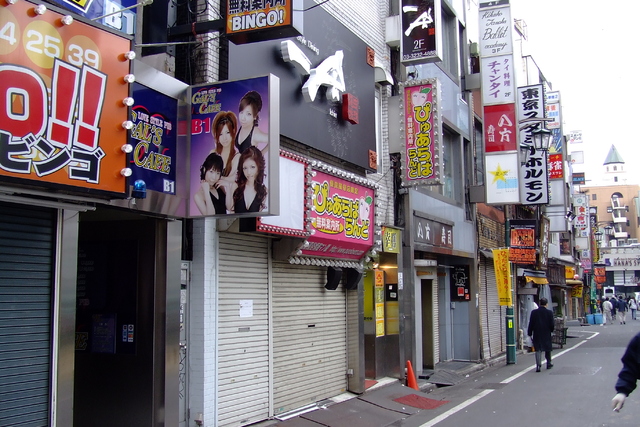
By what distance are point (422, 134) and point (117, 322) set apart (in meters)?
8.74

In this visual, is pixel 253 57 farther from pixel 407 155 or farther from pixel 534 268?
pixel 534 268

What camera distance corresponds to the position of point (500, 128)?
21328 millimetres

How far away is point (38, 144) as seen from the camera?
5578 millimetres

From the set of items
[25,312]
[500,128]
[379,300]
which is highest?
→ [500,128]

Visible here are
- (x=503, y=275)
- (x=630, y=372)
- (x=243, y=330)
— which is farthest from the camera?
(x=503, y=275)

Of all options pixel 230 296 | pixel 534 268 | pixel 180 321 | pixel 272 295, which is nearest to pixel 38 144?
pixel 180 321

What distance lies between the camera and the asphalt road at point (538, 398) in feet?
33.7

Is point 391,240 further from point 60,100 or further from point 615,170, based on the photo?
point 615,170

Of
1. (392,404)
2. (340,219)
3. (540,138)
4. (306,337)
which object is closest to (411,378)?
(392,404)

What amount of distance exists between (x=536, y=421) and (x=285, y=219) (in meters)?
5.10

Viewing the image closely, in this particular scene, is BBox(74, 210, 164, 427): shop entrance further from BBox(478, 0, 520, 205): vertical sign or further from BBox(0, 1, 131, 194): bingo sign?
BBox(478, 0, 520, 205): vertical sign

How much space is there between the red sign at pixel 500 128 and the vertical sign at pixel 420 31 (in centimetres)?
702

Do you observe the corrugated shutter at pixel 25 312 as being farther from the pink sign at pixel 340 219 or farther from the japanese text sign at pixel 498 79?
the japanese text sign at pixel 498 79

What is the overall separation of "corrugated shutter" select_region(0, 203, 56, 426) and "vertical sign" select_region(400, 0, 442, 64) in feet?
34.5
